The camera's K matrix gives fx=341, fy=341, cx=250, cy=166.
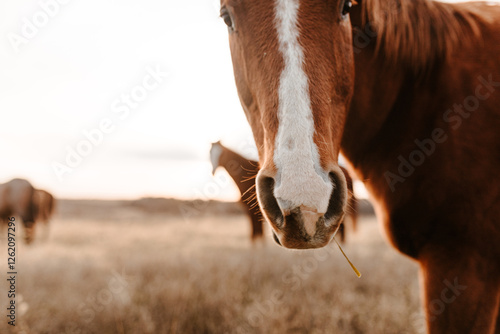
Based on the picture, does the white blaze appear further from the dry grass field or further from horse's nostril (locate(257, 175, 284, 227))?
the dry grass field

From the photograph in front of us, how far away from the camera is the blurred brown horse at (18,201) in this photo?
30.9 feet

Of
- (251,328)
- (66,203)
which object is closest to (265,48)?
(251,328)

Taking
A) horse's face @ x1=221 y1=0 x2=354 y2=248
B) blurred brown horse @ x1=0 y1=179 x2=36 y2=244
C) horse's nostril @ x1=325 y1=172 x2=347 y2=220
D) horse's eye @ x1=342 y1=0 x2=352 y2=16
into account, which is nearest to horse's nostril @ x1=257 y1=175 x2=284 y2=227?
horse's face @ x1=221 y1=0 x2=354 y2=248

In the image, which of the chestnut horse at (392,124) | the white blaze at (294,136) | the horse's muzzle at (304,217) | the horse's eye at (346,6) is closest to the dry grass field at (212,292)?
the chestnut horse at (392,124)

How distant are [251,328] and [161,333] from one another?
84cm

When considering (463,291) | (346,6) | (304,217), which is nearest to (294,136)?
(304,217)

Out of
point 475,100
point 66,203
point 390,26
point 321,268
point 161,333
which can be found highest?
point 390,26

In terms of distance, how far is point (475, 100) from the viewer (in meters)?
1.61

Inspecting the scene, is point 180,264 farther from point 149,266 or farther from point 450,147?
point 450,147

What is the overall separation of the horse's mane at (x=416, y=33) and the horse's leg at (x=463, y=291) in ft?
3.05

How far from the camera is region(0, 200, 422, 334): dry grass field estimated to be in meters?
3.32

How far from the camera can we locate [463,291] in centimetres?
153

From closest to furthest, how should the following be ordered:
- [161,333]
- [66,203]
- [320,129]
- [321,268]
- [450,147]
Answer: [320,129]
[450,147]
[161,333]
[321,268]
[66,203]

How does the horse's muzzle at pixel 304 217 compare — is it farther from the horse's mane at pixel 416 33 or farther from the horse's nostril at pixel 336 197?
the horse's mane at pixel 416 33
